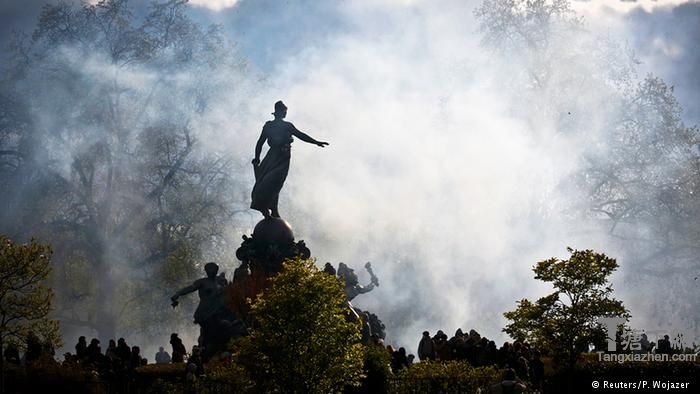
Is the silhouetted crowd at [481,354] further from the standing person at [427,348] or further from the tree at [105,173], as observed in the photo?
the tree at [105,173]

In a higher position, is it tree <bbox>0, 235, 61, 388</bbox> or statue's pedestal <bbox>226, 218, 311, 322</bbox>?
statue's pedestal <bbox>226, 218, 311, 322</bbox>

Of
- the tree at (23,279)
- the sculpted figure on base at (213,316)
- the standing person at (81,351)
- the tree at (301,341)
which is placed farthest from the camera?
the sculpted figure on base at (213,316)

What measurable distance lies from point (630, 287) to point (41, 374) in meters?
35.1

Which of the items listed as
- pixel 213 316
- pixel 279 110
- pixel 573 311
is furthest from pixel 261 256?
pixel 573 311

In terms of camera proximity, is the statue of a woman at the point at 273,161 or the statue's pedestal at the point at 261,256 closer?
the statue's pedestal at the point at 261,256

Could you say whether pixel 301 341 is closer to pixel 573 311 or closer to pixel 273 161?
pixel 573 311

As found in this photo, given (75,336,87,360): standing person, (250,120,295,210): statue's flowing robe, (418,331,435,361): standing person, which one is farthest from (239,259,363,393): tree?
(250,120,295,210): statue's flowing robe

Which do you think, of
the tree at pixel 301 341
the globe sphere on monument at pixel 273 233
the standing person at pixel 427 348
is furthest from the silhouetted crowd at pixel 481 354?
the globe sphere on monument at pixel 273 233

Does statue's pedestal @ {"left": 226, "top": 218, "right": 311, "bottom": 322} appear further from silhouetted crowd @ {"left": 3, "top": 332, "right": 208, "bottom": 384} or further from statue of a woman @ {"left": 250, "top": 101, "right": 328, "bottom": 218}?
silhouetted crowd @ {"left": 3, "top": 332, "right": 208, "bottom": 384}

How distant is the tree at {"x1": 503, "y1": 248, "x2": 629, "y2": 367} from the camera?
1897cm

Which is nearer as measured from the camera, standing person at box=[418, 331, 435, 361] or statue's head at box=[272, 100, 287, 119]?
standing person at box=[418, 331, 435, 361]

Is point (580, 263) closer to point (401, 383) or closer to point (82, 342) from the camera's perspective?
point (401, 383)

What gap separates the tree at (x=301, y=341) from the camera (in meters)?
16.4

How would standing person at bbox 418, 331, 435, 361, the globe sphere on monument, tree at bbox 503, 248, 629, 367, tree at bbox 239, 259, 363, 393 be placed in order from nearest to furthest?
tree at bbox 239, 259, 363, 393
tree at bbox 503, 248, 629, 367
standing person at bbox 418, 331, 435, 361
the globe sphere on monument
